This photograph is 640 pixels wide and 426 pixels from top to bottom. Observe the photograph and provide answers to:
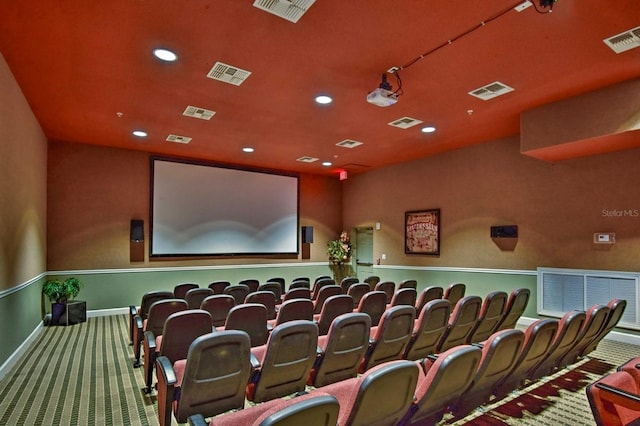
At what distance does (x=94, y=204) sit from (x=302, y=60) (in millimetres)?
6290

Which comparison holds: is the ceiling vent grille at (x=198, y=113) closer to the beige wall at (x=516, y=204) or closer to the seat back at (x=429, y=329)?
the seat back at (x=429, y=329)

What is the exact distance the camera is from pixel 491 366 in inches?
96.3

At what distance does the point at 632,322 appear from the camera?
5.63 m

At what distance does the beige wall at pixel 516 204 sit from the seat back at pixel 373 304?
154 inches

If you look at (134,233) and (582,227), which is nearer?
(582,227)

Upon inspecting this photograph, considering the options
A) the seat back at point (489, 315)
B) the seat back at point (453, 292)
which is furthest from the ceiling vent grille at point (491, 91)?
the seat back at point (453, 292)

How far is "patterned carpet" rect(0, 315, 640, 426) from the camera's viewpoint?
10.4 ft

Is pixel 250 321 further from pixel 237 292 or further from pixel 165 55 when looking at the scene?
pixel 165 55

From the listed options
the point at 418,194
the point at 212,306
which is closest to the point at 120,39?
the point at 212,306

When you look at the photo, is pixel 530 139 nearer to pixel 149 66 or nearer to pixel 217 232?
pixel 149 66

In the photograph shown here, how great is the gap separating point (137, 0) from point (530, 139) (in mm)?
5614

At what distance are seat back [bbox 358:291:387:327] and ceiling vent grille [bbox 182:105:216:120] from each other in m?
3.80

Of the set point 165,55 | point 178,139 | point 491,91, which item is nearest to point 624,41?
point 491,91

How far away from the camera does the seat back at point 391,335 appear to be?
3.33 meters
